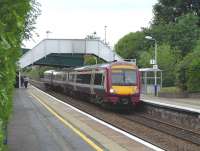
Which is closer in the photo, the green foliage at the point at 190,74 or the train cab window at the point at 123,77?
the train cab window at the point at 123,77

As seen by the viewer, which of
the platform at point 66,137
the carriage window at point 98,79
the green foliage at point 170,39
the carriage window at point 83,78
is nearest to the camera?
the platform at point 66,137

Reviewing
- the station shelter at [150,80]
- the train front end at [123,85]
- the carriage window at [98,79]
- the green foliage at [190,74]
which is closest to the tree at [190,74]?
the green foliage at [190,74]

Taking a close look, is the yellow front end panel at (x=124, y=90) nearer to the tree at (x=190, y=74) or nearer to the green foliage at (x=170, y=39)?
the tree at (x=190, y=74)

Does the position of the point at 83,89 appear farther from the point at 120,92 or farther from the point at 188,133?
the point at 188,133

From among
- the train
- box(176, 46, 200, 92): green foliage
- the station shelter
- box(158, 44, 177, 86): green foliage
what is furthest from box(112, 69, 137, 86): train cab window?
box(158, 44, 177, 86): green foliage

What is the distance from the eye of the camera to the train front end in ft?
111

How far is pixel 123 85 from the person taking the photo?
34.2 meters

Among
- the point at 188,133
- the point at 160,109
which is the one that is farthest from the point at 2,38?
the point at 160,109

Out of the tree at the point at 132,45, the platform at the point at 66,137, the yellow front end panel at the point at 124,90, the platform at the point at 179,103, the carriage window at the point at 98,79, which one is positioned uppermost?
the tree at the point at 132,45

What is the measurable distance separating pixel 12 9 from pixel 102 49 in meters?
61.8

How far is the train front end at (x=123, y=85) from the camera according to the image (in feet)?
111

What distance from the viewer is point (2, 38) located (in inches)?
227

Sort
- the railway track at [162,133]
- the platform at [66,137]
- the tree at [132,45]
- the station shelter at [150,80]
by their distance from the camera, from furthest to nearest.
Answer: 1. the tree at [132,45]
2. the station shelter at [150,80]
3. the railway track at [162,133]
4. the platform at [66,137]

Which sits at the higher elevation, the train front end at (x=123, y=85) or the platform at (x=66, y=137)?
the train front end at (x=123, y=85)
